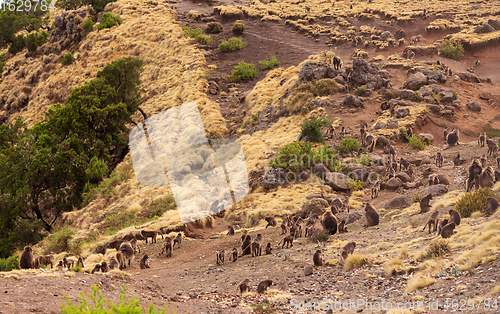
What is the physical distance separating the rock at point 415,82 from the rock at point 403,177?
1244 centimetres

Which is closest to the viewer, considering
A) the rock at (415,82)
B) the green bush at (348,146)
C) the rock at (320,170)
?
the rock at (320,170)

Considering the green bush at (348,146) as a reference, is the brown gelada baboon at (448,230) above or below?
above

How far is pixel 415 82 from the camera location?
29156 millimetres

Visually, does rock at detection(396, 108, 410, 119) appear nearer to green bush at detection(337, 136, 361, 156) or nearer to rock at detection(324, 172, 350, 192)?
green bush at detection(337, 136, 361, 156)

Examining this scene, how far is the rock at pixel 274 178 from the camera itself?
21438 mm

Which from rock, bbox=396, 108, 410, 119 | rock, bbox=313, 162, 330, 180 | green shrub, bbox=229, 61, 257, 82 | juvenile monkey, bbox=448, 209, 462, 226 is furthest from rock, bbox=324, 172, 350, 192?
green shrub, bbox=229, 61, 257, 82

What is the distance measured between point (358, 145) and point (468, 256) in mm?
13737

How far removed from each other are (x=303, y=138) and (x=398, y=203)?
8.96 metres

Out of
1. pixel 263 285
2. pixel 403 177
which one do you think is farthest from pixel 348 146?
pixel 263 285

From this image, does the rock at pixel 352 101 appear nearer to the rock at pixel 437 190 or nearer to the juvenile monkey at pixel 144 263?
the rock at pixel 437 190

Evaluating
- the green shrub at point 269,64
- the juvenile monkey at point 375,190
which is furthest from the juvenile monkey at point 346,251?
the green shrub at point 269,64

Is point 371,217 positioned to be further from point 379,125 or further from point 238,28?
point 238,28

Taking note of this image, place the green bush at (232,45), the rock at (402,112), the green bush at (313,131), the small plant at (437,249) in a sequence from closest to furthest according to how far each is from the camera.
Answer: the small plant at (437,249) → the green bush at (313,131) → the rock at (402,112) → the green bush at (232,45)

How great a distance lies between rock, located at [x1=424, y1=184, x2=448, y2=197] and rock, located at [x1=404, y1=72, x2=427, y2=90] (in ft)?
49.2
